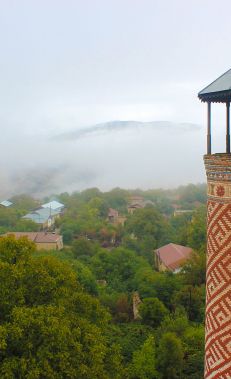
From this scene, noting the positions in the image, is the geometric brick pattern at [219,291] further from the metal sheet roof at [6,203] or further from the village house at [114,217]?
the metal sheet roof at [6,203]

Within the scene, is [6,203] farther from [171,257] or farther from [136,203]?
[171,257]

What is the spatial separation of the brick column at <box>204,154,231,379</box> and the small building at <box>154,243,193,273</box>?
28487 mm

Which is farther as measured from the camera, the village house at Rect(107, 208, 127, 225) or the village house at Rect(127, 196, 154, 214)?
the village house at Rect(127, 196, 154, 214)

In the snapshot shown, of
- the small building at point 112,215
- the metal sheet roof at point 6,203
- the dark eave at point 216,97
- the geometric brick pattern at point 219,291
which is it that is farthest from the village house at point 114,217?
the geometric brick pattern at point 219,291

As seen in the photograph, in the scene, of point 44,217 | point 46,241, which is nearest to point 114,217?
point 44,217

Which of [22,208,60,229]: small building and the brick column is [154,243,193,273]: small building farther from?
[22,208,60,229]: small building

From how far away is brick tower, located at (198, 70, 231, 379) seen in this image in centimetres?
902

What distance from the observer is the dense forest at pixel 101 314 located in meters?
13.1

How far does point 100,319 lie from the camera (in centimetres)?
1638

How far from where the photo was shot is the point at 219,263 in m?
9.18

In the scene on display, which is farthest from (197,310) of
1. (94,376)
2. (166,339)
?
(94,376)

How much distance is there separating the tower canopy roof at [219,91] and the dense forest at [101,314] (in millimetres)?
7671

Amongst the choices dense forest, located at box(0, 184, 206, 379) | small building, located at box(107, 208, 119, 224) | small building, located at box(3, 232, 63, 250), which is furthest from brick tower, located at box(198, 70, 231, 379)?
small building, located at box(107, 208, 119, 224)

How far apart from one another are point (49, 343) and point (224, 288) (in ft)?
20.5
